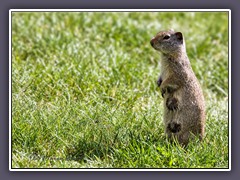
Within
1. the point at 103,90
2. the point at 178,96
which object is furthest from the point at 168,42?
the point at 103,90

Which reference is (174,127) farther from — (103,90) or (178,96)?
(103,90)

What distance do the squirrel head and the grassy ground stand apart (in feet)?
2.61

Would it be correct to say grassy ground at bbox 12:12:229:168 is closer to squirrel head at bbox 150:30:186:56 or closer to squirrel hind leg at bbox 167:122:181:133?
squirrel hind leg at bbox 167:122:181:133

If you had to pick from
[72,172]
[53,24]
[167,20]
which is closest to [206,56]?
[167,20]

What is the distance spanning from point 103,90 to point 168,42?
1.47 m

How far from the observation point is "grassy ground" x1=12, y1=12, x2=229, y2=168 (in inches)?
302

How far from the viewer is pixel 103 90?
9.26 m

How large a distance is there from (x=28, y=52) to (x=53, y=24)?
3.51 ft

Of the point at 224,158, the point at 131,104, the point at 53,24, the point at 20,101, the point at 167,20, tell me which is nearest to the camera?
the point at 224,158

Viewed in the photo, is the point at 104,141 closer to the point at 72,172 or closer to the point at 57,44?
the point at 72,172

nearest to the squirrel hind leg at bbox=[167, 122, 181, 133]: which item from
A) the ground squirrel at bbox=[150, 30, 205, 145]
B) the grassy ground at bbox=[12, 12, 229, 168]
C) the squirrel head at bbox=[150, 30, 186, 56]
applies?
the ground squirrel at bbox=[150, 30, 205, 145]

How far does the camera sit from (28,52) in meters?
10.4

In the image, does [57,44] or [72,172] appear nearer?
[72,172]

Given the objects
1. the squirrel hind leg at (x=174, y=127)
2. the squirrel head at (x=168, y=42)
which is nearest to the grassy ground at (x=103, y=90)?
the squirrel hind leg at (x=174, y=127)
